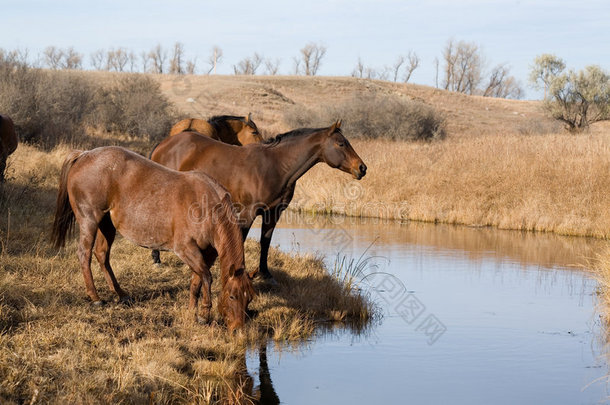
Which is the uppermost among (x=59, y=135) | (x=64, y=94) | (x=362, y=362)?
(x=64, y=94)

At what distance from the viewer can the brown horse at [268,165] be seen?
852cm

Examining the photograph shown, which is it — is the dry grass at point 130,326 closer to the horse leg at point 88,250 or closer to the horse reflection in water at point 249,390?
the horse reflection in water at point 249,390

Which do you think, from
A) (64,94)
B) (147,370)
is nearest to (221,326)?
(147,370)

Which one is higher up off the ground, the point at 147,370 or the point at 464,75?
the point at 464,75

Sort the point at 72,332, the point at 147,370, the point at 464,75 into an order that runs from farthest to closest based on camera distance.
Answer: the point at 464,75, the point at 72,332, the point at 147,370

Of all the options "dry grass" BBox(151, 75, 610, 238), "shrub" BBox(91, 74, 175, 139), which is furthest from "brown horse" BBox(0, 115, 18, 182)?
"shrub" BBox(91, 74, 175, 139)

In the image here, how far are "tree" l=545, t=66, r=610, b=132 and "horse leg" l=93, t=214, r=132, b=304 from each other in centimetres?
3769

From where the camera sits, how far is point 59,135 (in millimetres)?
22781

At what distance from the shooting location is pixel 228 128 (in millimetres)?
11461

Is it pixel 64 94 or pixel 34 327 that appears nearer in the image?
pixel 34 327

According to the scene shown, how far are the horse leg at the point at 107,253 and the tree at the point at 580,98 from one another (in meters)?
37.7

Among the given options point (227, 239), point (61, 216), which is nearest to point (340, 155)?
point (227, 239)

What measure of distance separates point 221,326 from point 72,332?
1415mm

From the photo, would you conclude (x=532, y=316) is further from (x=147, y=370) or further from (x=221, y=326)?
(x=147, y=370)
